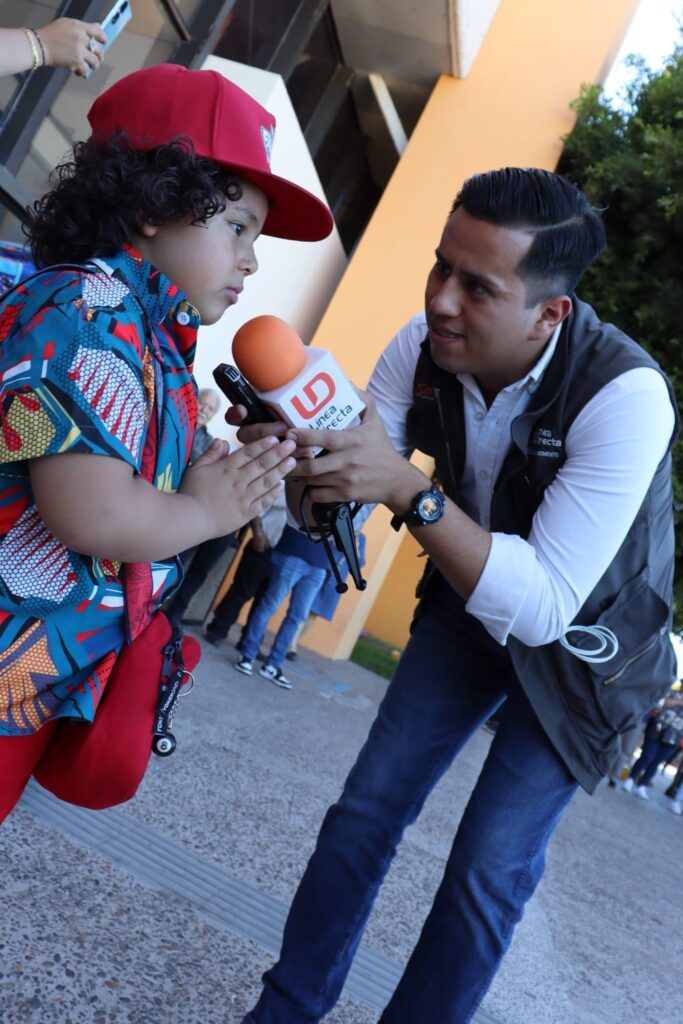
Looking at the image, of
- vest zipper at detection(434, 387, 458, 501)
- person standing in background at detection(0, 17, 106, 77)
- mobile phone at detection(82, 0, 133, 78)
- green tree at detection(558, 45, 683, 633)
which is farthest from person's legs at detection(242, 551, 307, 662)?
vest zipper at detection(434, 387, 458, 501)

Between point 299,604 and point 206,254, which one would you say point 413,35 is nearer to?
point 299,604

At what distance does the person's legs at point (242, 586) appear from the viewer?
880 cm

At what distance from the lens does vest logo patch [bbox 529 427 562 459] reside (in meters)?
2.43

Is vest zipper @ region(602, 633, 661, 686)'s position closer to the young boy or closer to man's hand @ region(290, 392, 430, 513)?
man's hand @ region(290, 392, 430, 513)

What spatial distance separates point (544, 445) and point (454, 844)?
3.31 feet

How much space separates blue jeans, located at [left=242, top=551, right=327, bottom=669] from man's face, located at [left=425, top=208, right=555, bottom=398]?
5973 millimetres

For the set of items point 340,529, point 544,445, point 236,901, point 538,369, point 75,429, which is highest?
point 538,369

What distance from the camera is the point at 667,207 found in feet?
34.3

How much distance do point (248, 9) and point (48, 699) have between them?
7.70 meters

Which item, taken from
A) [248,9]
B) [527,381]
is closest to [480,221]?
[527,381]

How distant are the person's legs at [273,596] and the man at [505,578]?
18.6ft

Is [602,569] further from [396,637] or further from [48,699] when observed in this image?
[396,637]

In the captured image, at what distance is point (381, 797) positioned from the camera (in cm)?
259

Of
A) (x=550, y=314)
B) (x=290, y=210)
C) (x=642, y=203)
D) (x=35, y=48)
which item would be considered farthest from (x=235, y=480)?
(x=642, y=203)
